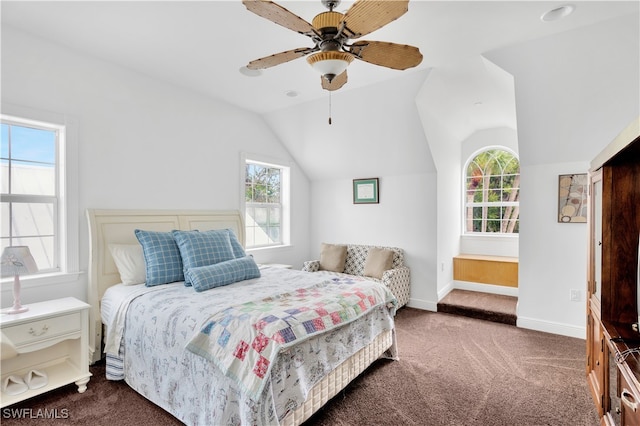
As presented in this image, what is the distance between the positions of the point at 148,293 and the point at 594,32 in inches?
154

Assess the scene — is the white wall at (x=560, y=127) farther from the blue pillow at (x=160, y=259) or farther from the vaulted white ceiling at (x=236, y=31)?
the blue pillow at (x=160, y=259)

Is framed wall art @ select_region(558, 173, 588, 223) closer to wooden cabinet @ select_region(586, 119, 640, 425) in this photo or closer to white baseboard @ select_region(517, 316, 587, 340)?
white baseboard @ select_region(517, 316, 587, 340)

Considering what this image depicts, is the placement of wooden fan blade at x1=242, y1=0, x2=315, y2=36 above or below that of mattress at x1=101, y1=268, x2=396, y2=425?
above

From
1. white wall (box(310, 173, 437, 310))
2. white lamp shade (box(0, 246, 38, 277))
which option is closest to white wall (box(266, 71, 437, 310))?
white wall (box(310, 173, 437, 310))

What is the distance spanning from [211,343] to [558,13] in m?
3.17

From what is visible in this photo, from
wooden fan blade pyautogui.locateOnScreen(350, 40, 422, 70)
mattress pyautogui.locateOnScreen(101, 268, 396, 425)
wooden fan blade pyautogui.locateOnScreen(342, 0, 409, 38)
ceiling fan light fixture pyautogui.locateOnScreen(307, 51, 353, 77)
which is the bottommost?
mattress pyautogui.locateOnScreen(101, 268, 396, 425)

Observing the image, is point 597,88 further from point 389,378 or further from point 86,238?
point 86,238

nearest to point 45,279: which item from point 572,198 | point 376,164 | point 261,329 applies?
point 261,329

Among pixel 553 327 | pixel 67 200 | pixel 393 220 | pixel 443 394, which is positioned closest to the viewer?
pixel 443 394

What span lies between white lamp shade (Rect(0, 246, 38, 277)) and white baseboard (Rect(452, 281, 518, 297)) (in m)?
5.01

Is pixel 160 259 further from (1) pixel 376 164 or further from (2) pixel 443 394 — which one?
(1) pixel 376 164

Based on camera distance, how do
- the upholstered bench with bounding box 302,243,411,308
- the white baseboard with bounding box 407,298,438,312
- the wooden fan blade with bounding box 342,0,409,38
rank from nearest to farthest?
the wooden fan blade with bounding box 342,0,409,38
the upholstered bench with bounding box 302,243,411,308
the white baseboard with bounding box 407,298,438,312

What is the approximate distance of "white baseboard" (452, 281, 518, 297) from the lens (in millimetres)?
4695

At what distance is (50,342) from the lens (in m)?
2.29
